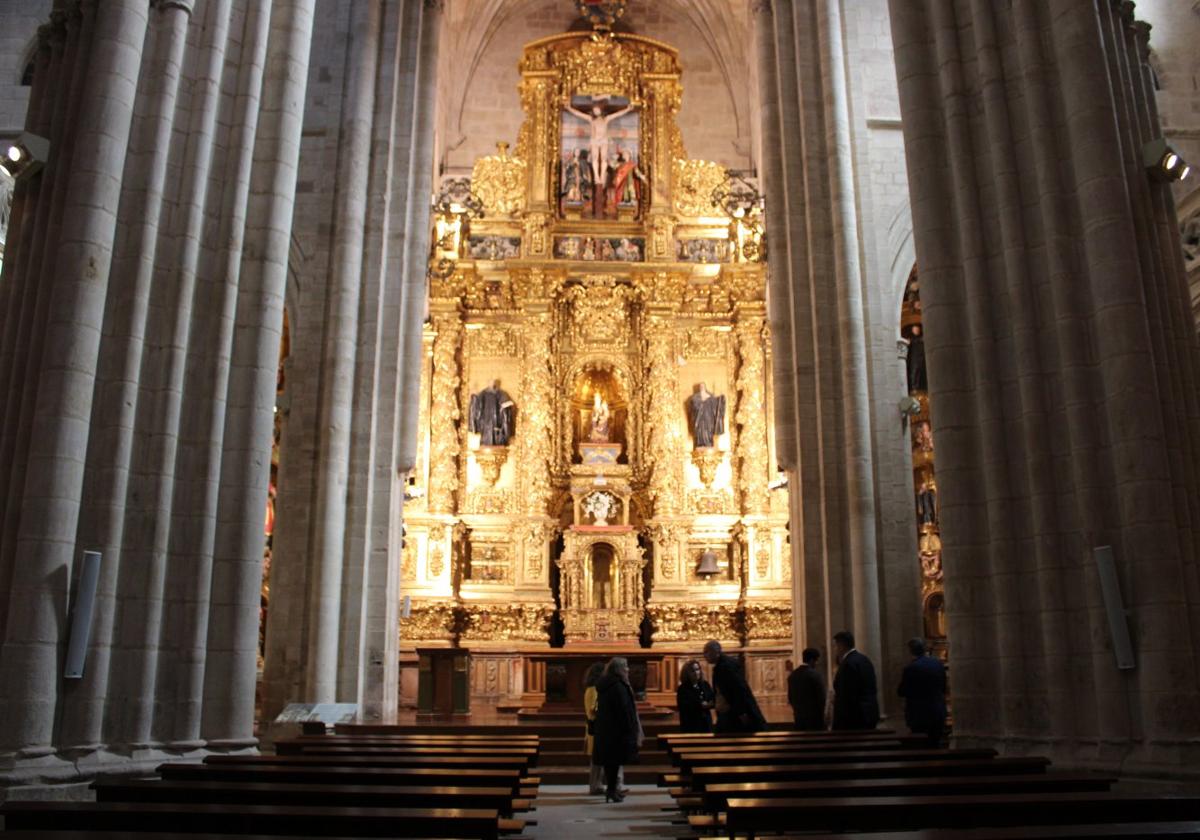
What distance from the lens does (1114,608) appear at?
7.34m

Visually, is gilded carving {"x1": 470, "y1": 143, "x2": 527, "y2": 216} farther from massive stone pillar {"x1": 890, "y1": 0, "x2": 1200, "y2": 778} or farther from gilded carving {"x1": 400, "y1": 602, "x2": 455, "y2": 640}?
massive stone pillar {"x1": 890, "y1": 0, "x2": 1200, "y2": 778}

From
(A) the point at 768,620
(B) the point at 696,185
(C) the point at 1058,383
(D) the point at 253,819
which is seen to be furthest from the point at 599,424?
(D) the point at 253,819

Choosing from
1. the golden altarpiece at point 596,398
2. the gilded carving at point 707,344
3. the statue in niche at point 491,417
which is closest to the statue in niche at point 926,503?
the golden altarpiece at point 596,398

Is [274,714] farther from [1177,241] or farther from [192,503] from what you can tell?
[1177,241]

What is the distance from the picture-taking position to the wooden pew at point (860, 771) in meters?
5.91

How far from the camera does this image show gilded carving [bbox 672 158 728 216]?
28719mm

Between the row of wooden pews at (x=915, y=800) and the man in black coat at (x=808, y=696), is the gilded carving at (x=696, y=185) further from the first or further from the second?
the row of wooden pews at (x=915, y=800)

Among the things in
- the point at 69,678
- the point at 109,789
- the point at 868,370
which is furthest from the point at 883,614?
the point at 109,789

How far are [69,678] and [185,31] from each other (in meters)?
5.44

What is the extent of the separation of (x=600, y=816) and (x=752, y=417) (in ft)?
59.8

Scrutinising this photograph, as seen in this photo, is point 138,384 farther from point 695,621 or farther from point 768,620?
point 768,620

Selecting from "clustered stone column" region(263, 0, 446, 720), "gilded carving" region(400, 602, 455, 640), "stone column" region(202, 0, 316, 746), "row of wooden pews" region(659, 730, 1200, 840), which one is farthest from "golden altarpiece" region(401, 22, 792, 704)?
"row of wooden pews" region(659, 730, 1200, 840)

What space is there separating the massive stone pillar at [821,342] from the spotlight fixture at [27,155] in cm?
1121

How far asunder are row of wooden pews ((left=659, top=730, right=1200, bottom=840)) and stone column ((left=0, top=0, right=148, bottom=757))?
14.4 ft
